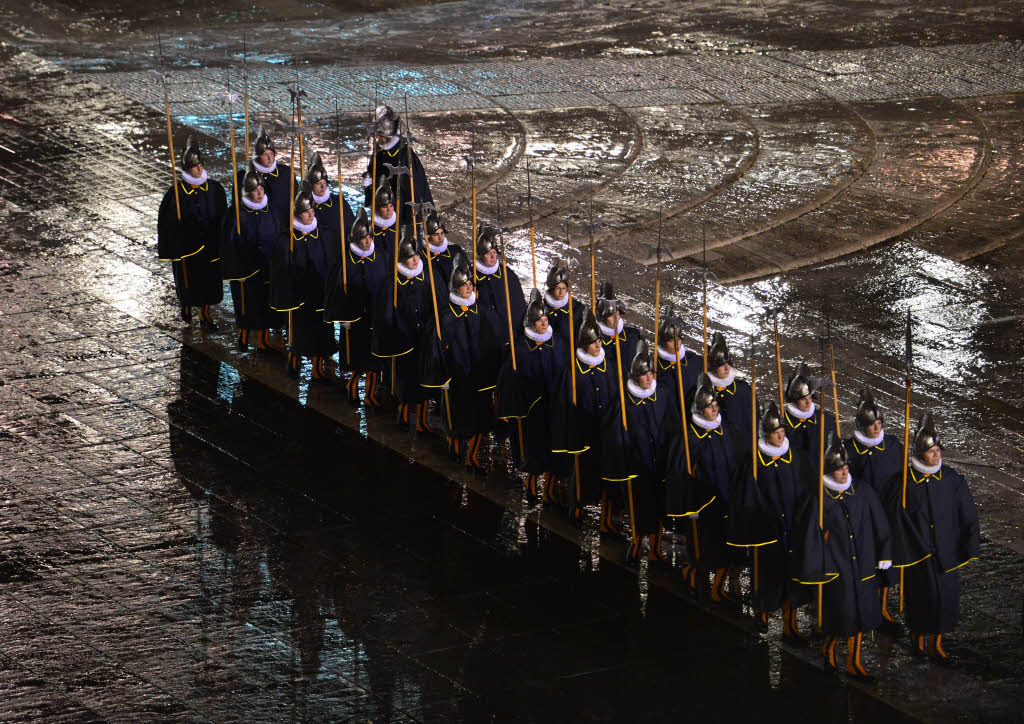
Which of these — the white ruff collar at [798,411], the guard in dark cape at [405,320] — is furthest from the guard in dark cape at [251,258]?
the white ruff collar at [798,411]

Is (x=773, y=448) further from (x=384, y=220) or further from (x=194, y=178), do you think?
(x=194, y=178)

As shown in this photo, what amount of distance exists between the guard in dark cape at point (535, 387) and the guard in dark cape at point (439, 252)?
1.16 meters

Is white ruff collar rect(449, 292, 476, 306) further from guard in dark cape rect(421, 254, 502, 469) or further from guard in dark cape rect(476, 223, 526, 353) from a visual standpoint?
guard in dark cape rect(476, 223, 526, 353)

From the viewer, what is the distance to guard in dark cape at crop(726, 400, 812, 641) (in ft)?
27.1

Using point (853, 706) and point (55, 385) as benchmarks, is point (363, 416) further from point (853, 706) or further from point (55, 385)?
point (853, 706)

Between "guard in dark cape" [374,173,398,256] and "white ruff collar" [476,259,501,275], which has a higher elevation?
"guard in dark cape" [374,173,398,256]

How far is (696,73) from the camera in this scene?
65.5 feet

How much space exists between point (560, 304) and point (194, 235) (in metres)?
3.88

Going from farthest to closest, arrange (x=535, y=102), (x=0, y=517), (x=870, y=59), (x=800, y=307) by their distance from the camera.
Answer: (x=870, y=59) < (x=535, y=102) < (x=800, y=307) < (x=0, y=517)

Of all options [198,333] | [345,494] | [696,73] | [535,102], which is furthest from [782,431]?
[696,73]

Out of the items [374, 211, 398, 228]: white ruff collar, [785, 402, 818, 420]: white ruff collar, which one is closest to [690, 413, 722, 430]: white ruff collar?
[785, 402, 818, 420]: white ruff collar

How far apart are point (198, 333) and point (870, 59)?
12285 millimetres

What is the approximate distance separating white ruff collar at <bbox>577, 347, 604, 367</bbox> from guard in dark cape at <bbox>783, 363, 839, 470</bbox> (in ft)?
4.18

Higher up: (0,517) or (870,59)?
(870,59)
